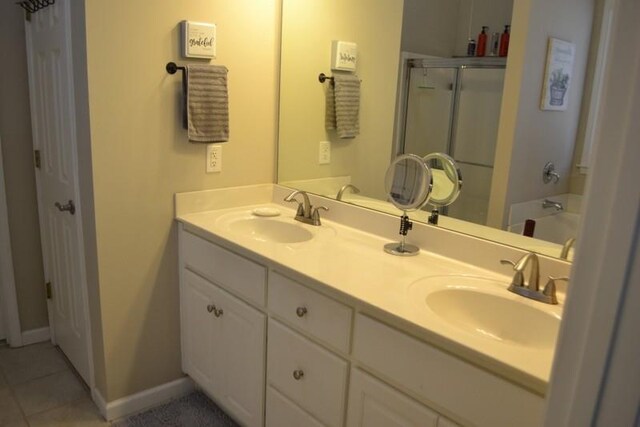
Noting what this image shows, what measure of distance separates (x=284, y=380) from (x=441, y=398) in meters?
0.64

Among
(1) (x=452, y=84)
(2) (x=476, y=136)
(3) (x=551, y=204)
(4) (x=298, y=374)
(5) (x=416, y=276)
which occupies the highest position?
(1) (x=452, y=84)

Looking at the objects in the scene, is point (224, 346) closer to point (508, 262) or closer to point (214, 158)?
point (214, 158)

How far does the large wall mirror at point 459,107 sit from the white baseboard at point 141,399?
1.13 m

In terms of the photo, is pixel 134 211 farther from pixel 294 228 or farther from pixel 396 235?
pixel 396 235

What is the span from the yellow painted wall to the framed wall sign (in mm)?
1219

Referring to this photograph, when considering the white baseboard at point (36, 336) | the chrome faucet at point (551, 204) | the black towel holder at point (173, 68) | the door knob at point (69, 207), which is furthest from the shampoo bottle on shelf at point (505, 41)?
the white baseboard at point (36, 336)

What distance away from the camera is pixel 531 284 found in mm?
1367

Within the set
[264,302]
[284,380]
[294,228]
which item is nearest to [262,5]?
[294,228]

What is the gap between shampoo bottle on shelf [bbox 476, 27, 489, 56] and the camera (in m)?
1.64

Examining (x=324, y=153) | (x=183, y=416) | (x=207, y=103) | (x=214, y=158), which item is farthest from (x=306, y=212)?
(x=183, y=416)

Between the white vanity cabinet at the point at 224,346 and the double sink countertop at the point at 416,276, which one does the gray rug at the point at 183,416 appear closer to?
the white vanity cabinet at the point at 224,346

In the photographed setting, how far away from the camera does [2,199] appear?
2.44 meters

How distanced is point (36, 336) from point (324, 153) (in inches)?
74.8

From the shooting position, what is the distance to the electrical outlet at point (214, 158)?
2135mm
